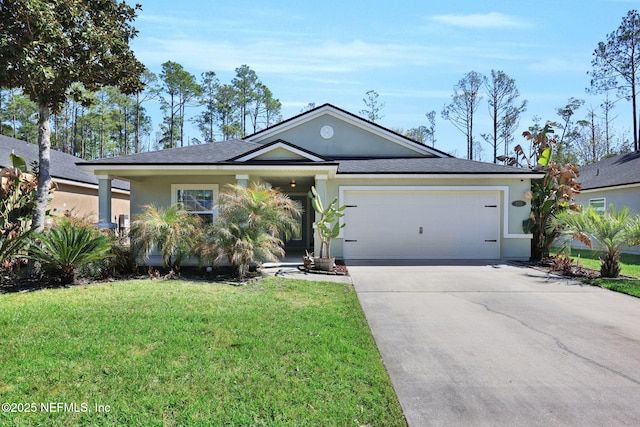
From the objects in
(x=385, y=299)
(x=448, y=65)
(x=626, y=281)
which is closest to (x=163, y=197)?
(x=385, y=299)

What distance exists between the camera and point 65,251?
733 cm

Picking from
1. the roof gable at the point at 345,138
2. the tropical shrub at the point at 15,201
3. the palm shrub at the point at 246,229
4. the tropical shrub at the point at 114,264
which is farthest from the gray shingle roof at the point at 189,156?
the tropical shrub at the point at 114,264

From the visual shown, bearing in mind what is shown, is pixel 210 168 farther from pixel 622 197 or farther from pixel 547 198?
pixel 622 197

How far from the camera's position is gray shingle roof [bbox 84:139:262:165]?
10.8m

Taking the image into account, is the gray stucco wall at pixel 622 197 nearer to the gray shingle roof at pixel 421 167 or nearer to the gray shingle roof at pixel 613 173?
the gray shingle roof at pixel 613 173

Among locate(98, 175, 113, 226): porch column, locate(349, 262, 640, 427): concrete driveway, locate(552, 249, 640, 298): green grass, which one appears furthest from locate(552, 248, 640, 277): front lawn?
locate(98, 175, 113, 226): porch column

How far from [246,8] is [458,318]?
849 cm

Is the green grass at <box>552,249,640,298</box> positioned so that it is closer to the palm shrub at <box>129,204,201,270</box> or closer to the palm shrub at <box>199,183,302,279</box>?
the palm shrub at <box>199,183,302,279</box>

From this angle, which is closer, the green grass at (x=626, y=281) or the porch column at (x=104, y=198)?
the green grass at (x=626, y=281)

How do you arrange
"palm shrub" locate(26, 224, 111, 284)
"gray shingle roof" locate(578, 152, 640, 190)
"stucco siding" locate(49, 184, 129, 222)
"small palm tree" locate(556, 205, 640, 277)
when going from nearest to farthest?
1. "palm shrub" locate(26, 224, 111, 284)
2. "small palm tree" locate(556, 205, 640, 277)
3. "gray shingle roof" locate(578, 152, 640, 190)
4. "stucco siding" locate(49, 184, 129, 222)

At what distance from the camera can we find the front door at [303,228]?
602 inches

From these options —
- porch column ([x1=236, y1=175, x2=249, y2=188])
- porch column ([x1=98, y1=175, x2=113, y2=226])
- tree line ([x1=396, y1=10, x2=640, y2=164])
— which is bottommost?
porch column ([x1=98, y1=175, x2=113, y2=226])

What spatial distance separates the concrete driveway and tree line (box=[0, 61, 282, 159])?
3481 centimetres

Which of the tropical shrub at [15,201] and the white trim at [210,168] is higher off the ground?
the white trim at [210,168]
